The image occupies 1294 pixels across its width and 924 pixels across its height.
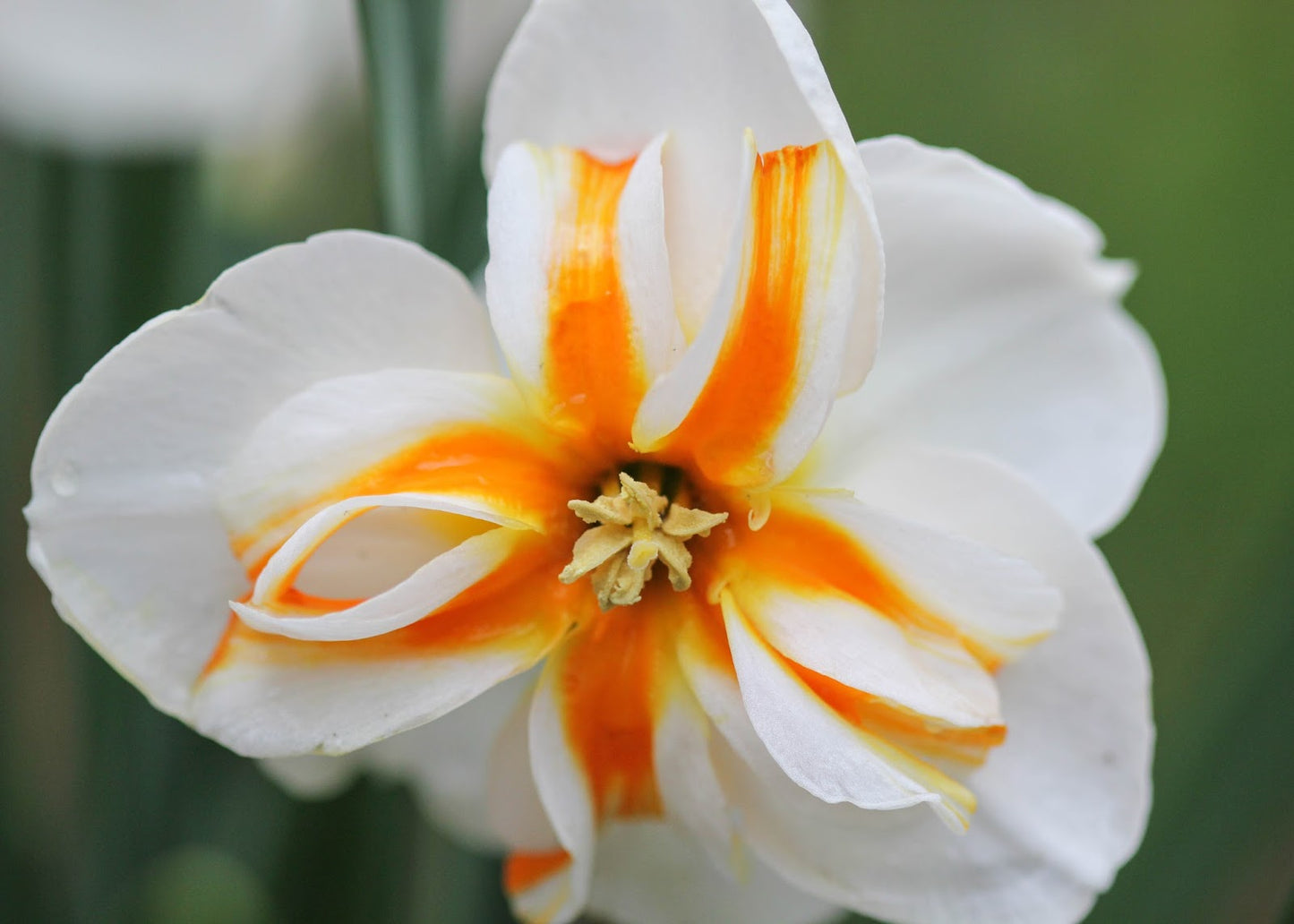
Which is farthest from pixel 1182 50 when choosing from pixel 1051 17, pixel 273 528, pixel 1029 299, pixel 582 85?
pixel 273 528

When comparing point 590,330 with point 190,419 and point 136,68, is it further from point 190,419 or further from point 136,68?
point 136,68

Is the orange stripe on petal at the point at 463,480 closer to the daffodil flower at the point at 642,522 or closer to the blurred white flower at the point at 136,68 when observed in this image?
the daffodil flower at the point at 642,522

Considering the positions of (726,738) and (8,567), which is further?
(8,567)

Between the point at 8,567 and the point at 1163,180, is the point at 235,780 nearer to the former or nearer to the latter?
the point at 8,567

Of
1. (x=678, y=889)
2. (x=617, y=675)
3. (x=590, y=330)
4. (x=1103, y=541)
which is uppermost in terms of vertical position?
(x=590, y=330)

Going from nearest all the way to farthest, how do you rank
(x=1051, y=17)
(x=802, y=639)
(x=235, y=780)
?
(x=802, y=639)
(x=235, y=780)
(x=1051, y=17)

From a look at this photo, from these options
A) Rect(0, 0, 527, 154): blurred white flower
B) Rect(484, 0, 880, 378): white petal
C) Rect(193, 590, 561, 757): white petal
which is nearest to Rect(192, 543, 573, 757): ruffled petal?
Rect(193, 590, 561, 757): white petal

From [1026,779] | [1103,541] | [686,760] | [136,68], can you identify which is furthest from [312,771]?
[1103,541]
